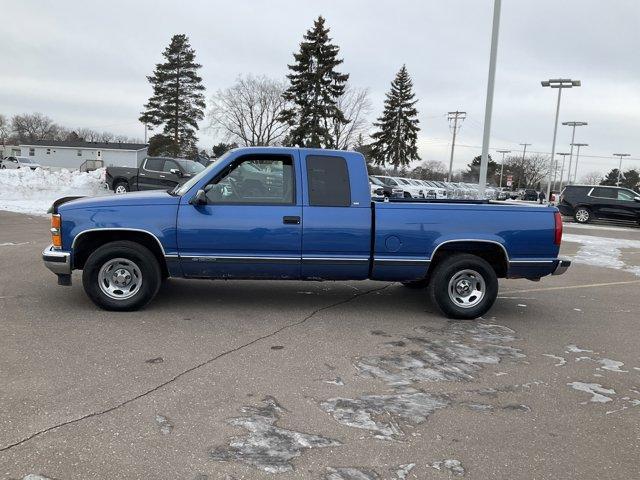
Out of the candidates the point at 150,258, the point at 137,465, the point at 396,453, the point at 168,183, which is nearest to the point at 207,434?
the point at 137,465

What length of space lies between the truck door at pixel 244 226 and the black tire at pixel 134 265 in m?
0.37

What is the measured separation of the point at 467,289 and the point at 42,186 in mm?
22977

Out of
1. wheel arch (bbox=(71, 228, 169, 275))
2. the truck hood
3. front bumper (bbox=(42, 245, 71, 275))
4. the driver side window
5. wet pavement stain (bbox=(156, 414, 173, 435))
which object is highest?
the driver side window

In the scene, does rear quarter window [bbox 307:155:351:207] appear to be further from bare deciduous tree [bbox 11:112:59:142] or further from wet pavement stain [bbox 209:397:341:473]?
bare deciduous tree [bbox 11:112:59:142]

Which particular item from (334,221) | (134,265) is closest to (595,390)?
(334,221)

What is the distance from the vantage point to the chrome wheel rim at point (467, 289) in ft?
20.4

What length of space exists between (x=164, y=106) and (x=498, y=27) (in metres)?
48.0

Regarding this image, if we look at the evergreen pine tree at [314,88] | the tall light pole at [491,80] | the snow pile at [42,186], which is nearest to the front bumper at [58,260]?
the tall light pole at [491,80]

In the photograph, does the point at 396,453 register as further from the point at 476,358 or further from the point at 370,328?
the point at 370,328

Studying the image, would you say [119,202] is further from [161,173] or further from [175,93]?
[175,93]

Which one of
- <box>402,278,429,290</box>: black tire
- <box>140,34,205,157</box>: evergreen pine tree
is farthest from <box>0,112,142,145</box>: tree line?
<box>402,278,429,290</box>: black tire

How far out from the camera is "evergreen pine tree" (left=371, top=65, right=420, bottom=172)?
213ft

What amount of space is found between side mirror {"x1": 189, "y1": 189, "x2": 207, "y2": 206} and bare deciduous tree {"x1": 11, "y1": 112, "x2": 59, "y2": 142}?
122 m

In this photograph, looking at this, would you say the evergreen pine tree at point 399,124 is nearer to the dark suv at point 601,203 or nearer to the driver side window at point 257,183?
the dark suv at point 601,203
